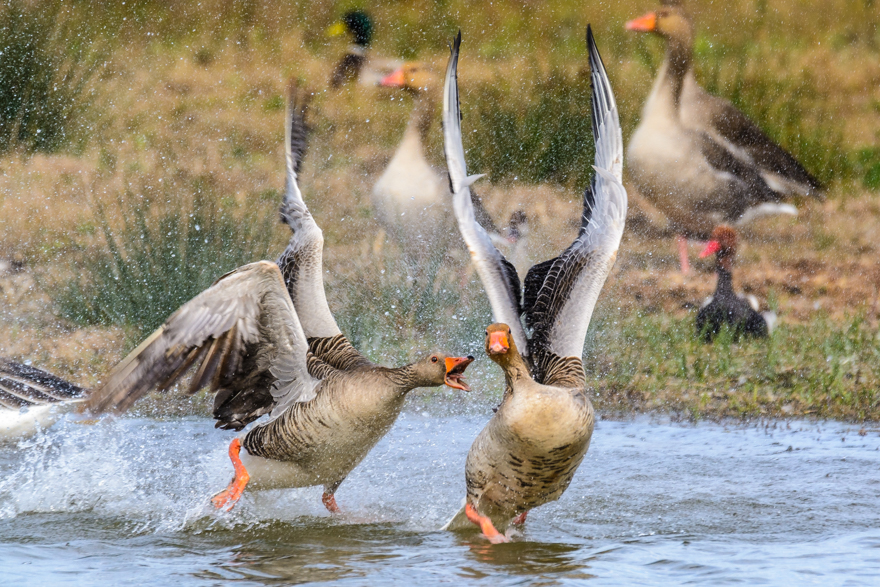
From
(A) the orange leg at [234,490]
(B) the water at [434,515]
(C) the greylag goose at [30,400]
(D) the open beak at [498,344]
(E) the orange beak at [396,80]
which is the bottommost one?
(B) the water at [434,515]

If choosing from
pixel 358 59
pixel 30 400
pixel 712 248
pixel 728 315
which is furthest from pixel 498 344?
pixel 358 59

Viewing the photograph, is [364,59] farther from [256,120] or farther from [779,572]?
[779,572]

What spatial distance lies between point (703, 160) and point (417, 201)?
273cm

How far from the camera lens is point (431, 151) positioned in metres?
11.6

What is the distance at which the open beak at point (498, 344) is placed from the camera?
15.5ft

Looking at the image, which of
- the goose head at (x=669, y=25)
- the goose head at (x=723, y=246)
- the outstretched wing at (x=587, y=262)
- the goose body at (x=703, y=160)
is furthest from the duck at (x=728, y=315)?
the outstretched wing at (x=587, y=262)

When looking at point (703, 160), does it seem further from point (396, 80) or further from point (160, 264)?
point (160, 264)

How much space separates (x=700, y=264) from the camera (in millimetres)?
10625

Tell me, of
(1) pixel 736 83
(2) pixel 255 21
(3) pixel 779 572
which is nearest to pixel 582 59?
(1) pixel 736 83

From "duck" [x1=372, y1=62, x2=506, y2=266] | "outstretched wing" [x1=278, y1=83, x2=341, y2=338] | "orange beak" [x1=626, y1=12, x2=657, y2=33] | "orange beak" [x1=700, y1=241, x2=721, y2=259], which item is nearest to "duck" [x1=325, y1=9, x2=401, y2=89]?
"duck" [x1=372, y1=62, x2=506, y2=266]

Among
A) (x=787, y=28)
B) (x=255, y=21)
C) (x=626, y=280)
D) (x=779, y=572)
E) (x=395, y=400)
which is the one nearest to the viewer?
(x=779, y=572)

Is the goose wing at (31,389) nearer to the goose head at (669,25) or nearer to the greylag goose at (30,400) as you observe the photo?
the greylag goose at (30,400)

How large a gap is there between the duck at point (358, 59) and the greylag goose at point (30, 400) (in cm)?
677

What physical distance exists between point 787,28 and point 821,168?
298 cm
